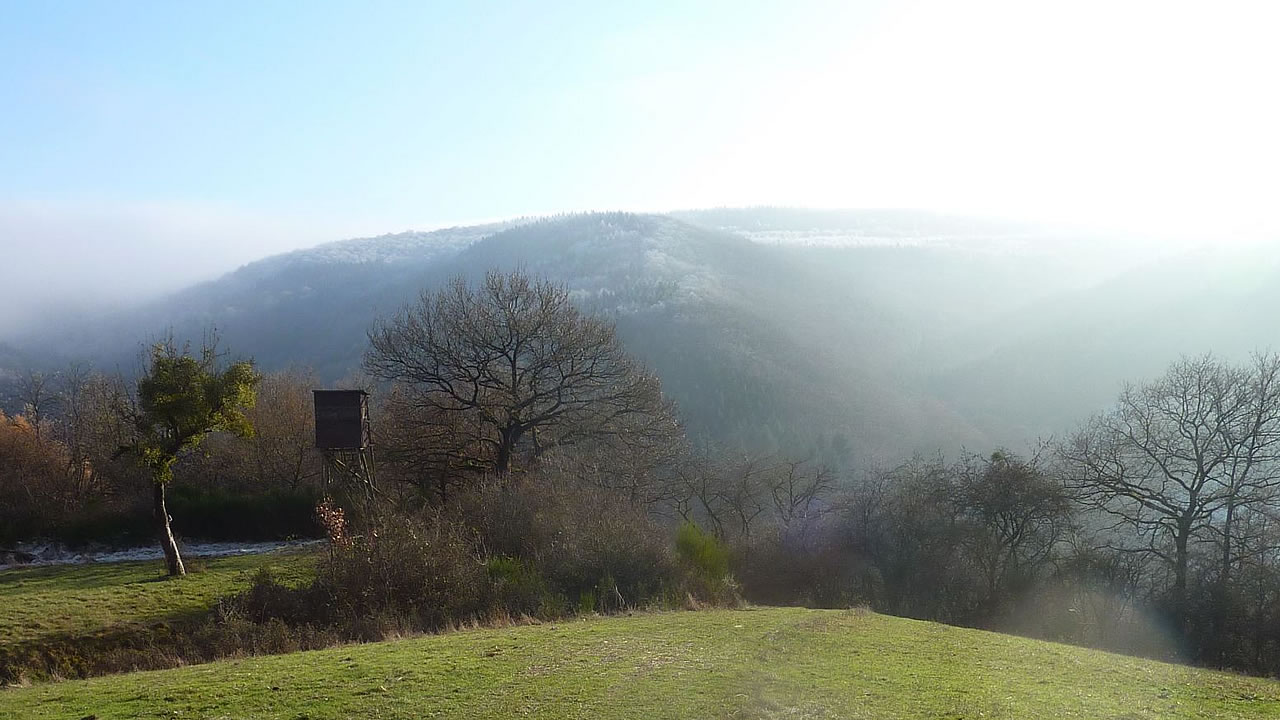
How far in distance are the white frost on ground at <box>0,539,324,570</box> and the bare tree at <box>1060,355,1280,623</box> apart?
35.6 meters

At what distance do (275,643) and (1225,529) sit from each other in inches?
1384

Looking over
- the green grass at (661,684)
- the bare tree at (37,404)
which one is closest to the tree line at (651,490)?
the green grass at (661,684)

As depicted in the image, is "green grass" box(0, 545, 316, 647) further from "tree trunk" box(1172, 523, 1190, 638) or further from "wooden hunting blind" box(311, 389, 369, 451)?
"tree trunk" box(1172, 523, 1190, 638)

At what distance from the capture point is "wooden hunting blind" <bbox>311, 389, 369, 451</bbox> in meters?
32.9

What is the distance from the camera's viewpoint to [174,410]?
26812 millimetres

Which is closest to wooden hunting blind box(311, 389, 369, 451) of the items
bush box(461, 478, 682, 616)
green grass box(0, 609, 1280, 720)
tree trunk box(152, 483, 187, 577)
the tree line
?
the tree line

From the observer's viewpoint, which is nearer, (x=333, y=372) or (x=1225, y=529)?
(x=1225, y=529)

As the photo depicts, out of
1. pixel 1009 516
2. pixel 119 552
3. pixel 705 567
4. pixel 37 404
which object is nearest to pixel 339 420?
pixel 119 552

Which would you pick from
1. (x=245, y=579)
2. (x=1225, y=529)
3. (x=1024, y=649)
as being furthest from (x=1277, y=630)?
(x=245, y=579)

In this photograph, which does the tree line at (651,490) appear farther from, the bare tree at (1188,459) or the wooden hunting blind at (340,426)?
the wooden hunting blind at (340,426)

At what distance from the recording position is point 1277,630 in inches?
1077

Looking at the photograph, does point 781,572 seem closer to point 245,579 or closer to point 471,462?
point 471,462

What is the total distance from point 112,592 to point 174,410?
19.7ft

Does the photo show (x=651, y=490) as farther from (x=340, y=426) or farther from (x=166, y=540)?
(x=166, y=540)
